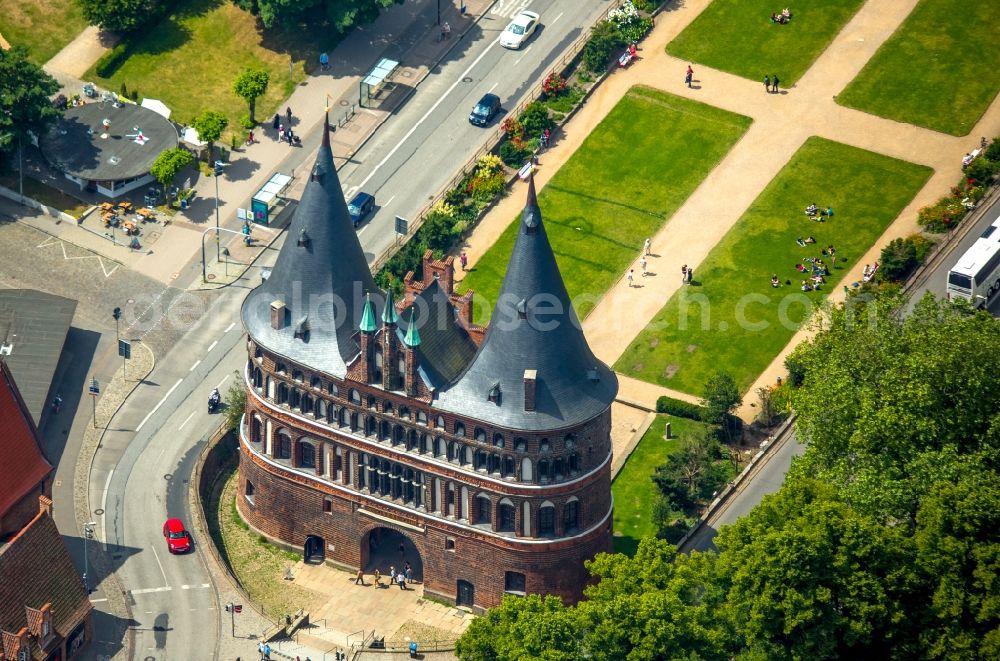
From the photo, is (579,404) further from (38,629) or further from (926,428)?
(38,629)

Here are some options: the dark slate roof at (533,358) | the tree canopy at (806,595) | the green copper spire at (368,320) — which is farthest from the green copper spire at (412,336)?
the tree canopy at (806,595)

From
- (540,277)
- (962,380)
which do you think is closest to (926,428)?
(962,380)

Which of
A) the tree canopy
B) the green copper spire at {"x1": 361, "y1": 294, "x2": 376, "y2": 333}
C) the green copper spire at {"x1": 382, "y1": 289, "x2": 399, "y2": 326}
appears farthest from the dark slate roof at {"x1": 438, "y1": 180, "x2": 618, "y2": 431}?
the tree canopy

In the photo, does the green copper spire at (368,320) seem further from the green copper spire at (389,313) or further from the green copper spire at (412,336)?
the green copper spire at (412,336)

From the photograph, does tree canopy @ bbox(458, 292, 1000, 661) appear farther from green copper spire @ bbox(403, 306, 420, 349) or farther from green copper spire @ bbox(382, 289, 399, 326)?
green copper spire @ bbox(382, 289, 399, 326)

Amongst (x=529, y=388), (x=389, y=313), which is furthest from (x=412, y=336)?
(x=529, y=388)

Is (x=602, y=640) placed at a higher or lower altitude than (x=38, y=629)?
higher
